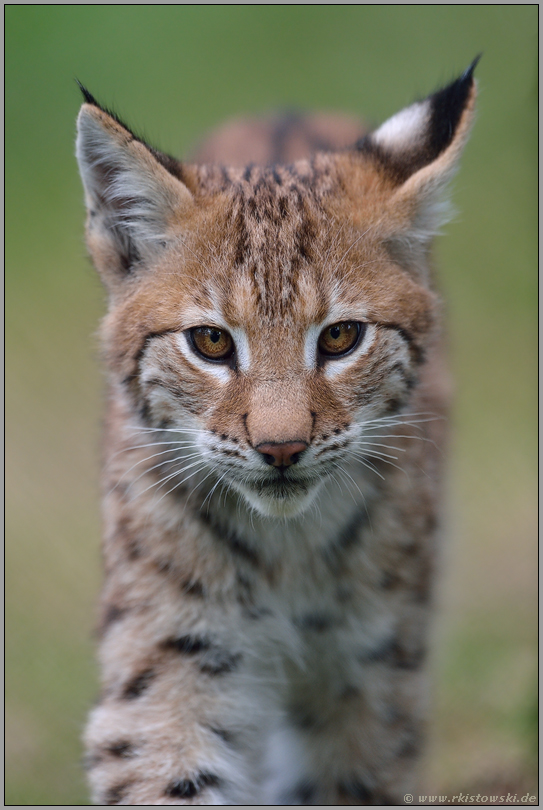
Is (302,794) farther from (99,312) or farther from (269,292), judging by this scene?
(99,312)

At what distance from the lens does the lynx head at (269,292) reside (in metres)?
3.15

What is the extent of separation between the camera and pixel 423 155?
3.59 meters

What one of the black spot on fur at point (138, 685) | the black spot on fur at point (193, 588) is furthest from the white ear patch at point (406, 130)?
the black spot on fur at point (138, 685)

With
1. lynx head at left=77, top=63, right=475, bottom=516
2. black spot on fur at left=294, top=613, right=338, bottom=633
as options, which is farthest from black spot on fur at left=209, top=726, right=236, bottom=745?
lynx head at left=77, top=63, right=475, bottom=516

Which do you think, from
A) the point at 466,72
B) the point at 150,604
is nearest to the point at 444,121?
the point at 466,72

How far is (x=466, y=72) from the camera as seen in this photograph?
11.3 feet

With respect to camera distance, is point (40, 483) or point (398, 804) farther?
point (40, 483)

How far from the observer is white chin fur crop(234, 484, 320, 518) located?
324 cm

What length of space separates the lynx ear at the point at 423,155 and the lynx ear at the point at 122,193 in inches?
32.0

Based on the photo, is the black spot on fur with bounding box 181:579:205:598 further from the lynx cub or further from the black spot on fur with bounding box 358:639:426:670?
the black spot on fur with bounding box 358:639:426:670

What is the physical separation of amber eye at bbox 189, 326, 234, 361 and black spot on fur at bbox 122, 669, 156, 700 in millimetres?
1343

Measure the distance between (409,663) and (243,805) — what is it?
95 centimetres

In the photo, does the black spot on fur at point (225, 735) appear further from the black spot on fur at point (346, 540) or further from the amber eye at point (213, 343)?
the amber eye at point (213, 343)

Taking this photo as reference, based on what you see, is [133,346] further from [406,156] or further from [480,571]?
[480,571]
